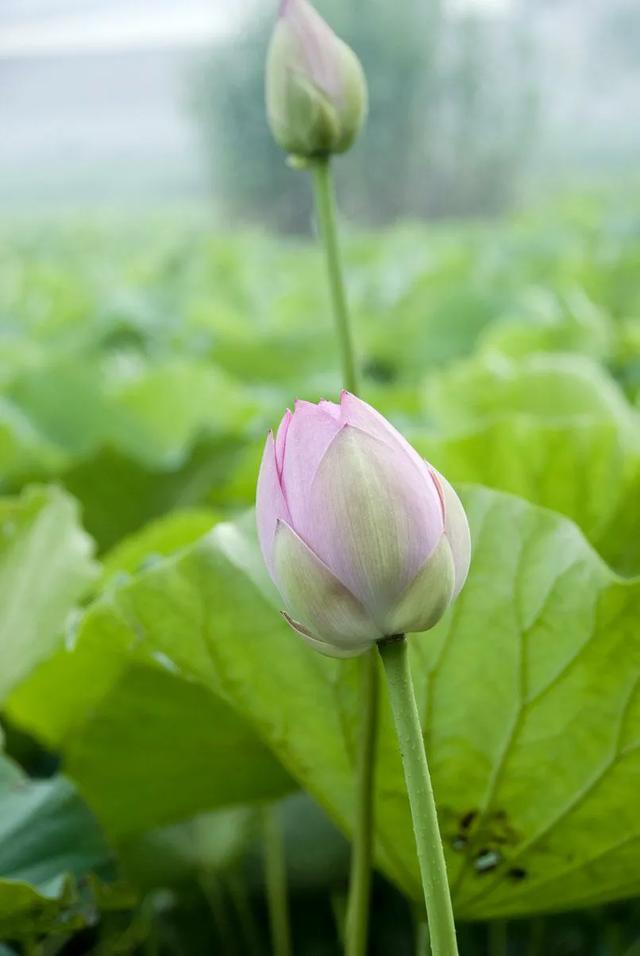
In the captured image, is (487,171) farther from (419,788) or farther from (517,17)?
(419,788)

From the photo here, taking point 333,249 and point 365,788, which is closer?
point 365,788

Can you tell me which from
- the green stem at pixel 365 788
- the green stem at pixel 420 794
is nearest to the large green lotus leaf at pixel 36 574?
the green stem at pixel 365 788

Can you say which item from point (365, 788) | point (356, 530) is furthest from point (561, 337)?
point (356, 530)

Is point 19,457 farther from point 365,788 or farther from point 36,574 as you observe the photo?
point 365,788

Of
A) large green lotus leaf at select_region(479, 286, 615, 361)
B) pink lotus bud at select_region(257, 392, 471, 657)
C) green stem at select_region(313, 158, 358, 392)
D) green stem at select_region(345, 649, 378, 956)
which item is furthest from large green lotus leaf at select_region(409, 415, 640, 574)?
large green lotus leaf at select_region(479, 286, 615, 361)


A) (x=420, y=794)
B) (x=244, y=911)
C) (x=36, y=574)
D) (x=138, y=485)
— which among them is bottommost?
(x=244, y=911)
